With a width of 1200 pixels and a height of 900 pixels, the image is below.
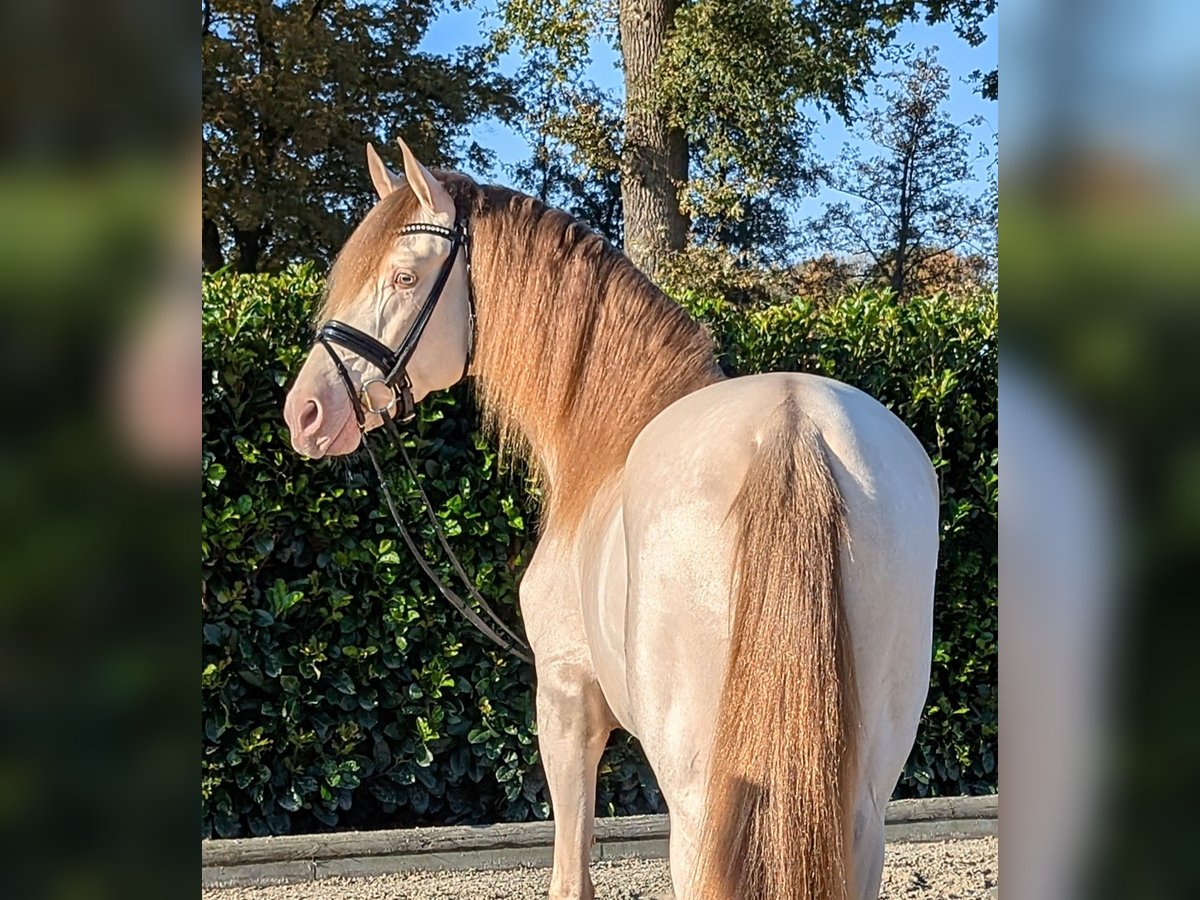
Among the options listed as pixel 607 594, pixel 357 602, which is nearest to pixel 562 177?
pixel 357 602

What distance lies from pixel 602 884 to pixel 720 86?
6.66 meters

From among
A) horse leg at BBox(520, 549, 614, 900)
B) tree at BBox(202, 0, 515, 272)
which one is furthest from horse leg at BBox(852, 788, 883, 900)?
tree at BBox(202, 0, 515, 272)

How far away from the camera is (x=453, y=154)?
11.6 meters

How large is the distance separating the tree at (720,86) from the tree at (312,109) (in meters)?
2.14

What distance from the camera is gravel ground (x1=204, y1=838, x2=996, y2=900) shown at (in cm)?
353

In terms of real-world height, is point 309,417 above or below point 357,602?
above

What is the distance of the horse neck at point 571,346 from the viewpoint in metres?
2.21

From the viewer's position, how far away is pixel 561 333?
2295 mm

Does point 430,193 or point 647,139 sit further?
point 647,139

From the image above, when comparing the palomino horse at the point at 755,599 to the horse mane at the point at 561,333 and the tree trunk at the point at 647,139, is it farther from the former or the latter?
the tree trunk at the point at 647,139

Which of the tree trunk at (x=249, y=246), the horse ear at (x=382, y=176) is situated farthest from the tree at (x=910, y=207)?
the horse ear at (x=382, y=176)
